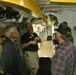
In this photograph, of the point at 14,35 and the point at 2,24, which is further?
the point at 2,24

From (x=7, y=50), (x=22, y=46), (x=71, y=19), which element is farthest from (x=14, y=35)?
(x=71, y=19)

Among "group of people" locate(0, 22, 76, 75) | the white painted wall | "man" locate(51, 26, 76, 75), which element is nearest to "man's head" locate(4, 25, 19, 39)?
"group of people" locate(0, 22, 76, 75)

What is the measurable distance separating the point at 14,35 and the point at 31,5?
1669 mm

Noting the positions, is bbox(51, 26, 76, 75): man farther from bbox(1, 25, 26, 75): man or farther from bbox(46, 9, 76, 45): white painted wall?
bbox(46, 9, 76, 45): white painted wall

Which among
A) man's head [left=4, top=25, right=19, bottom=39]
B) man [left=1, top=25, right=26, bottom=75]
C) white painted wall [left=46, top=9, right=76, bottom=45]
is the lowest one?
man [left=1, top=25, right=26, bottom=75]

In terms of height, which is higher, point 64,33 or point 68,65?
point 64,33

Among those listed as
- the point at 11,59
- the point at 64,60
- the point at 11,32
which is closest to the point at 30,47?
the point at 11,32

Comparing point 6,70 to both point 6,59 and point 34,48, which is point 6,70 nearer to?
point 6,59

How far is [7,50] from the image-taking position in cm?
385

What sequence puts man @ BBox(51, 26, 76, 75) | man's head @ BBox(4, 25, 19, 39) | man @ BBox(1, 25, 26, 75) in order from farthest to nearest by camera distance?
man's head @ BBox(4, 25, 19, 39), man @ BBox(1, 25, 26, 75), man @ BBox(51, 26, 76, 75)

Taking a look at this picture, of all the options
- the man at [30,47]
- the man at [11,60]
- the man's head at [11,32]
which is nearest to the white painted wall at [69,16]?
the man at [30,47]

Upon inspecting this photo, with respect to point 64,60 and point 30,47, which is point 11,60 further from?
point 30,47

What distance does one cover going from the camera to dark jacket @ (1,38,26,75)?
381 cm

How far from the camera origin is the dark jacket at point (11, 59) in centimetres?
381
